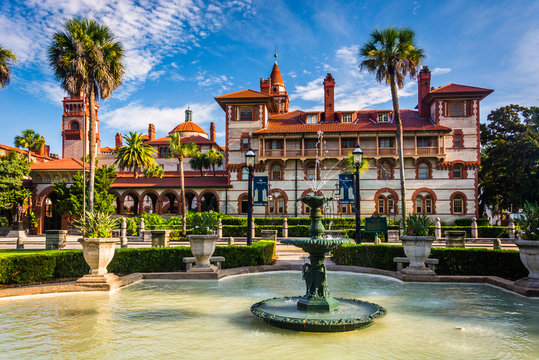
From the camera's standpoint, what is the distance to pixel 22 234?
3619 cm

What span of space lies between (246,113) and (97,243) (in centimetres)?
3314

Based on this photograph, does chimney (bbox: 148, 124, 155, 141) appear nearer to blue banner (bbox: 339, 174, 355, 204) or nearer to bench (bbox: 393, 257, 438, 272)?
blue banner (bbox: 339, 174, 355, 204)

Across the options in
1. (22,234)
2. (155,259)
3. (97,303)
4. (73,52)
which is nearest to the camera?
(97,303)

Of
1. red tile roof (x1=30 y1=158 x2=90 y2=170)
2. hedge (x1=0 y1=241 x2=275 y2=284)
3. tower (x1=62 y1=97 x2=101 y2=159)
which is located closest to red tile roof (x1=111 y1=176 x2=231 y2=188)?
red tile roof (x1=30 y1=158 x2=90 y2=170)

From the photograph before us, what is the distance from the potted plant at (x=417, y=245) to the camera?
11756 mm

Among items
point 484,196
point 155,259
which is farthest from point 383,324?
point 484,196

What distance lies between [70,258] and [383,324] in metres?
9.64

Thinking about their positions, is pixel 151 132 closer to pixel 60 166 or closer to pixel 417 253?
pixel 60 166

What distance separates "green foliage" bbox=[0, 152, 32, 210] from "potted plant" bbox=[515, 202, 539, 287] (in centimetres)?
4349

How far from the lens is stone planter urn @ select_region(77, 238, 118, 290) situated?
1038cm

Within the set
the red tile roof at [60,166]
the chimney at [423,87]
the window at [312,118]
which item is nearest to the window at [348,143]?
the window at [312,118]

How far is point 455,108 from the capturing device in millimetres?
40156

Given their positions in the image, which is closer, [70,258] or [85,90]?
[70,258]

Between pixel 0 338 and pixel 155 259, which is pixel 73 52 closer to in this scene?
pixel 155 259
